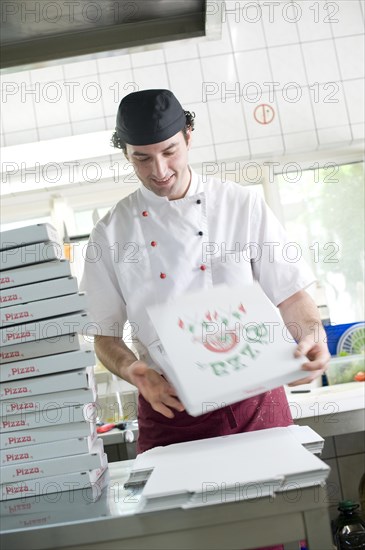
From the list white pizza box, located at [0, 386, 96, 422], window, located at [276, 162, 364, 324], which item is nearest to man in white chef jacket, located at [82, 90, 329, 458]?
white pizza box, located at [0, 386, 96, 422]

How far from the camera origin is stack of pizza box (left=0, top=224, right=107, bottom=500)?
1.19m

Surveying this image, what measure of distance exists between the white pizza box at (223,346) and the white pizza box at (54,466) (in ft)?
0.66

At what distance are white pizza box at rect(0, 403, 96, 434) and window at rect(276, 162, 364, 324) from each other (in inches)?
101

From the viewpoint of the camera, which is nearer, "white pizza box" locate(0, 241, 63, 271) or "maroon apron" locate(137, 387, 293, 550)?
"white pizza box" locate(0, 241, 63, 271)

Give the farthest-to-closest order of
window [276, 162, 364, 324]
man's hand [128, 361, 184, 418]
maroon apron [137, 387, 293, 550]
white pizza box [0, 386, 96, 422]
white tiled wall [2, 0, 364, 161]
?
1. window [276, 162, 364, 324]
2. white tiled wall [2, 0, 364, 161]
3. maroon apron [137, 387, 293, 550]
4. man's hand [128, 361, 184, 418]
5. white pizza box [0, 386, 96, 422]

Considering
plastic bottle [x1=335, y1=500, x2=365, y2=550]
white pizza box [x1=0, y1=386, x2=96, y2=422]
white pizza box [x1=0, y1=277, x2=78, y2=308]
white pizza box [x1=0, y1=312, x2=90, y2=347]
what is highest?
white pizza box [x1=0, y1=277, x2=78, y2=308]

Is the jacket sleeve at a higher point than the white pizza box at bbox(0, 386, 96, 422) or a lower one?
higher

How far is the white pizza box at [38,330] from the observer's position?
4.01 ft

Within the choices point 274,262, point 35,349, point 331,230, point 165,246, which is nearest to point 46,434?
point 35,349

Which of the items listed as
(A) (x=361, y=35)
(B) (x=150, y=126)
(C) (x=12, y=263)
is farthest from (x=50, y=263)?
(A) (x=361, y=35)

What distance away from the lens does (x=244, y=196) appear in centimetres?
173

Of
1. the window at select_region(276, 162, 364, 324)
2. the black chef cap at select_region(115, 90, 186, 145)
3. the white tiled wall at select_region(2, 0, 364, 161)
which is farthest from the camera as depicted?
the window at select_region(276, 162, 364, 324)

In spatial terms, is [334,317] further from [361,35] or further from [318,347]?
[318,347]

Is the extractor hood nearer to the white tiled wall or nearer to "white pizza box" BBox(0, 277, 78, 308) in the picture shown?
"white pizza box" BBox(0, 277, 78, 308)
